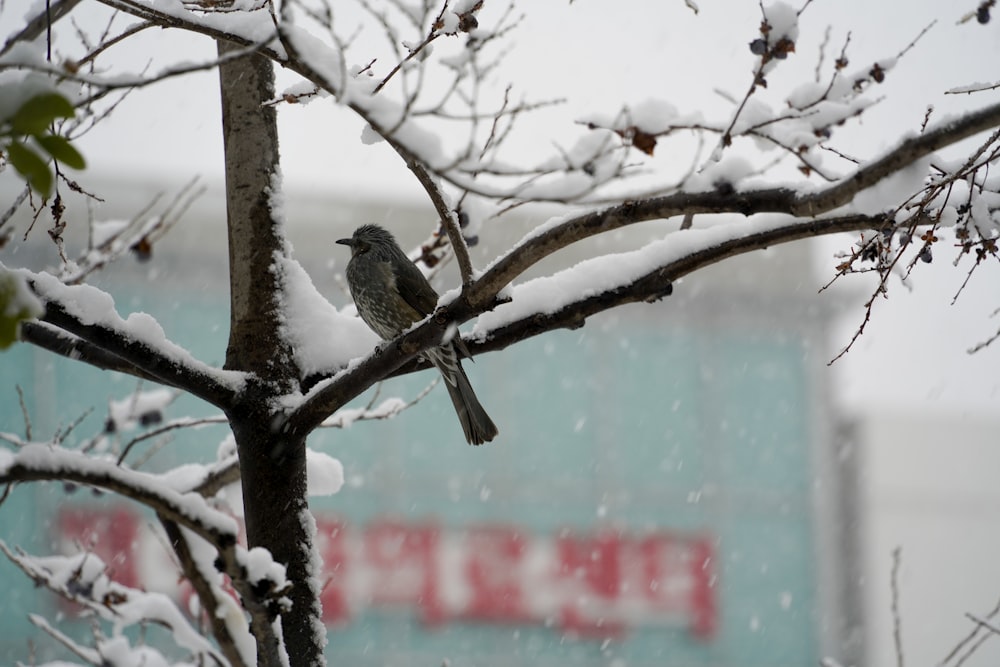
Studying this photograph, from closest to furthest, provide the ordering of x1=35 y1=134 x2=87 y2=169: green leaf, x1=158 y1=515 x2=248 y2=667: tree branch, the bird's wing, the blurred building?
x1=35 y1=134 x2=87 y2=169: green leaf → x1=158 y1=515 x2=248 y2=667: tree branch → the bird's wing → the blurred building

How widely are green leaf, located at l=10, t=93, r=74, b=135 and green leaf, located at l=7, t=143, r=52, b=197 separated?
0.02 meters

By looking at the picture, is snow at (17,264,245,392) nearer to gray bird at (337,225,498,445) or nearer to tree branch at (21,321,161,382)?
tree branch at (21,321,161,382)

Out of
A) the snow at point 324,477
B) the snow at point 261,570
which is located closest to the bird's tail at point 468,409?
the snow at point 324,477

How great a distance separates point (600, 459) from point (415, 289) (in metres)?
9.50

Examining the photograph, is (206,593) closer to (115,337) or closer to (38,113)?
(115,337)

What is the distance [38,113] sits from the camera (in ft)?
4.28

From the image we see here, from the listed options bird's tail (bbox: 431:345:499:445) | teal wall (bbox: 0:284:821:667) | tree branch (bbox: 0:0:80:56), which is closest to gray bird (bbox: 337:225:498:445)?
bird's tail (bbox: 431:345:499:445)

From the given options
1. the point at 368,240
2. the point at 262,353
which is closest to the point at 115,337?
the point at 262,353

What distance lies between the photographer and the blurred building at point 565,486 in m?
11.6

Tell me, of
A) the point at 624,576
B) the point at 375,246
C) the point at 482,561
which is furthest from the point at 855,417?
the point at 375,246

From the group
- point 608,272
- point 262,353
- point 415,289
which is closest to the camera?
point 608,272

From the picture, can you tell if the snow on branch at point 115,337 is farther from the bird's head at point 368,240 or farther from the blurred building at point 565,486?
the blurred building at point 565,486

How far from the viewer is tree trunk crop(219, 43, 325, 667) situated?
8.64 feet

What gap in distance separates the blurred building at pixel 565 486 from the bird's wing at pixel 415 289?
7286mm
